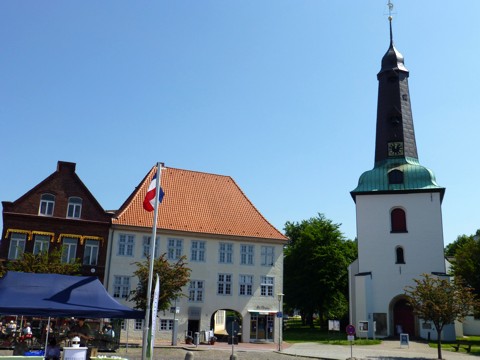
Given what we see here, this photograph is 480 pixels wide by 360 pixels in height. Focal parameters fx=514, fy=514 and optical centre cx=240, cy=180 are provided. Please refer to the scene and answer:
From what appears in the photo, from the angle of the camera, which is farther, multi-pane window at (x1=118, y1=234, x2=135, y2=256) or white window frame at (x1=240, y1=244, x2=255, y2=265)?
white window frame at (x1=240, y1=244, x2=255, y2=265)

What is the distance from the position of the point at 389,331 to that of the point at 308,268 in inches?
576

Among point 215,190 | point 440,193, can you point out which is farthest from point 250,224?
point 440,193

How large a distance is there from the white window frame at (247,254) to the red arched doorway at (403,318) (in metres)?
12.3

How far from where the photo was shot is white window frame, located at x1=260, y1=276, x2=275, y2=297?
123 feet

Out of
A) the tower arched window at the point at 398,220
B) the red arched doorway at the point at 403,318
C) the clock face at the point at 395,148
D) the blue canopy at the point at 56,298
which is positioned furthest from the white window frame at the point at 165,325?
the clock face at the point at 395,148

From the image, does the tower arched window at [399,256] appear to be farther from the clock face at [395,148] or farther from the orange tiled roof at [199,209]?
the orange tiled roof at [199,209]

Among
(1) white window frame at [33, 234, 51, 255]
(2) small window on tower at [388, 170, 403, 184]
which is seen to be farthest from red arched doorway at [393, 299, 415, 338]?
(1) white window frame at [33, 234, 51, 255]

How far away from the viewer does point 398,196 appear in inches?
1657

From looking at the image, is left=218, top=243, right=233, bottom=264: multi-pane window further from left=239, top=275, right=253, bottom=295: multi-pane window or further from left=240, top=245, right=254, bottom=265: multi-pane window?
left=239, top=275, right=253, bottom=295: multi-pane window

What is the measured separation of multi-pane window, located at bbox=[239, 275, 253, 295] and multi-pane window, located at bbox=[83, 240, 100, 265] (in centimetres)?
1033

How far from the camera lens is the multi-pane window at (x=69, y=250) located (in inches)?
1323

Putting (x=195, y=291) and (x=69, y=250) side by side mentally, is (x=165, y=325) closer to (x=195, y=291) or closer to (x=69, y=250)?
(x=195, y=291)

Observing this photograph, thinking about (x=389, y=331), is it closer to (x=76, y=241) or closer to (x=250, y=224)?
(x=250, y=224)

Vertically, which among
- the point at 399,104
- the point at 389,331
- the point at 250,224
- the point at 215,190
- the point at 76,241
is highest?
the point at 399,104
